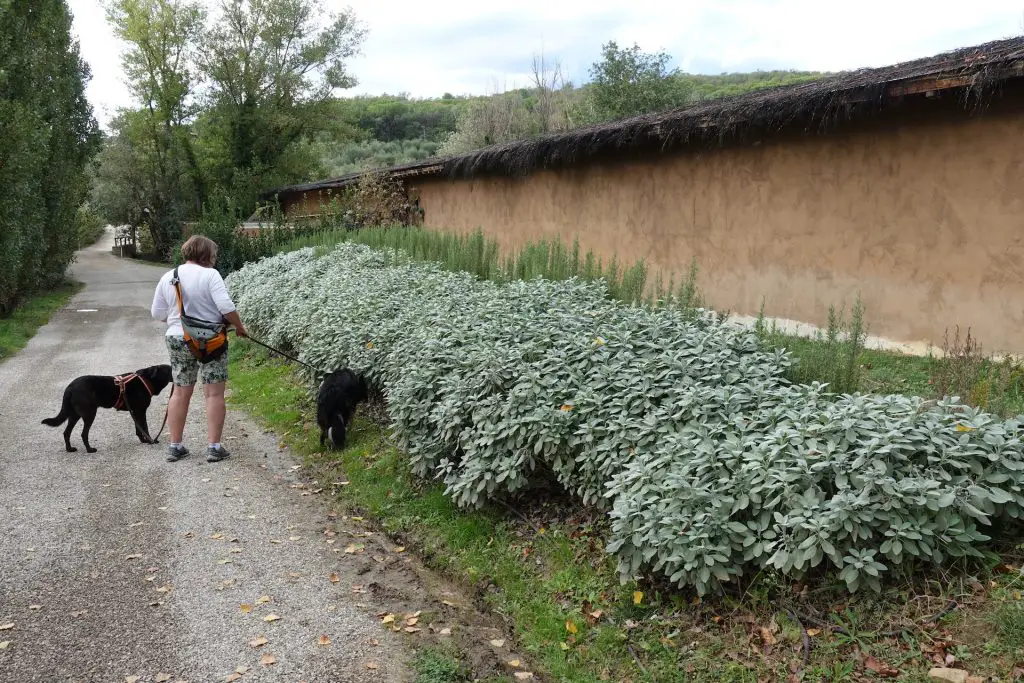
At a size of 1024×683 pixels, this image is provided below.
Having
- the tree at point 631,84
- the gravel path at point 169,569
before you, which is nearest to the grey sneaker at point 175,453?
the gravel path at point 169,569

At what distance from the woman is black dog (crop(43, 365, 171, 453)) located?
27.1 inches

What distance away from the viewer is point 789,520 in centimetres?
368

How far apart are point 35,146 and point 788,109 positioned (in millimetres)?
16010

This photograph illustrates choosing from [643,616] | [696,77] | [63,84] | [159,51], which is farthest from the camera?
A: [696,77]

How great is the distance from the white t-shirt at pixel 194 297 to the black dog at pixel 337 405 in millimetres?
1194

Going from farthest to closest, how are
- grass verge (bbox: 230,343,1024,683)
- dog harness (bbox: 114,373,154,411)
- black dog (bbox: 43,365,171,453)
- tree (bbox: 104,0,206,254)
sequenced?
tree (bbox: 104,0,206,254) < dog harness (bbox: 114,373,154,411) < black dog (bbox: 43,365,171,453) < grass verge (bbox: 230,343,1024,683)

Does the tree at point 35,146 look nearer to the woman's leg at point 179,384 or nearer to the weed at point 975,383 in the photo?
the woman's leg at point 179,384

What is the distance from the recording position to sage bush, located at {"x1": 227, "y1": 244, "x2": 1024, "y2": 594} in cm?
364

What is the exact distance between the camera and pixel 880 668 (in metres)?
3.31

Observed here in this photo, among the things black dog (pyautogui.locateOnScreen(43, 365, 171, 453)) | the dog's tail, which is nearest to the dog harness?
black dog (pyautogui.locateOnScreen(43, 365, 171, 453))

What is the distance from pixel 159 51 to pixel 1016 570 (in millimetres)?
44332

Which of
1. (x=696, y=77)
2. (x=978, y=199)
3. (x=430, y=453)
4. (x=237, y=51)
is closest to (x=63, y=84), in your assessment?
(x=237, y=51)

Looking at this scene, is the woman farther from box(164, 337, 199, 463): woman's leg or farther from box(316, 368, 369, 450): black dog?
box(316, 368, 369, 450): black dog

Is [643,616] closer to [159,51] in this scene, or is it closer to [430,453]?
[430,453]
